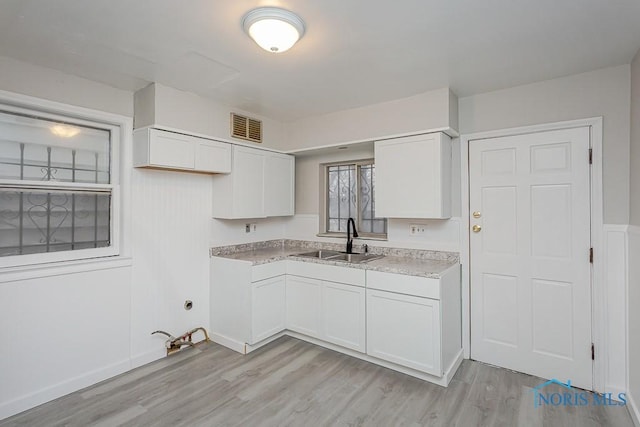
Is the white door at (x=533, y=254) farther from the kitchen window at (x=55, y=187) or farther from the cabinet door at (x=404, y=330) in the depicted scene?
the kitchen window at (x=55, y=187)

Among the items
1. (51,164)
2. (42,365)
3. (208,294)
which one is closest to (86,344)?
(42,365)

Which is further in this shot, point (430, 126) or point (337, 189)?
point (337, 189)

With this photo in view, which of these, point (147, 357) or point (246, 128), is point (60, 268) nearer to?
point (147, 357)

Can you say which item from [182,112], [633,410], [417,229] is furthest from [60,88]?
[633,410]

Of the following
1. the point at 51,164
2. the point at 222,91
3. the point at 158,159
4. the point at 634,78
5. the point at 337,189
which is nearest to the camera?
the point at 634,78

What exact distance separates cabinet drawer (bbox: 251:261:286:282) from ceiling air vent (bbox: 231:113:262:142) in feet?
4.37

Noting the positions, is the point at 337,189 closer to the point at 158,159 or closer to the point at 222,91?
the point at 222,91

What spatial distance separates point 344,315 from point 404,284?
2.23 ft

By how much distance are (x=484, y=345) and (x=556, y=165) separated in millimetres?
1617

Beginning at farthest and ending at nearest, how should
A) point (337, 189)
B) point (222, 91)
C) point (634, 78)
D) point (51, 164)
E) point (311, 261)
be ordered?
point (337, 189) < point (311, 261) < point (222, 91) < point (51, 164) < point (634, 78)

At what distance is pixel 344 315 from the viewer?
2.99 m

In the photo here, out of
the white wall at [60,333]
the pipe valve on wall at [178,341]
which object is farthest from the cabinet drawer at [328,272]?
the white wall at [60,333]

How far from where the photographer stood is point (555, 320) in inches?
101

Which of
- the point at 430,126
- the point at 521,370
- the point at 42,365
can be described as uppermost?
the point at 430,126
